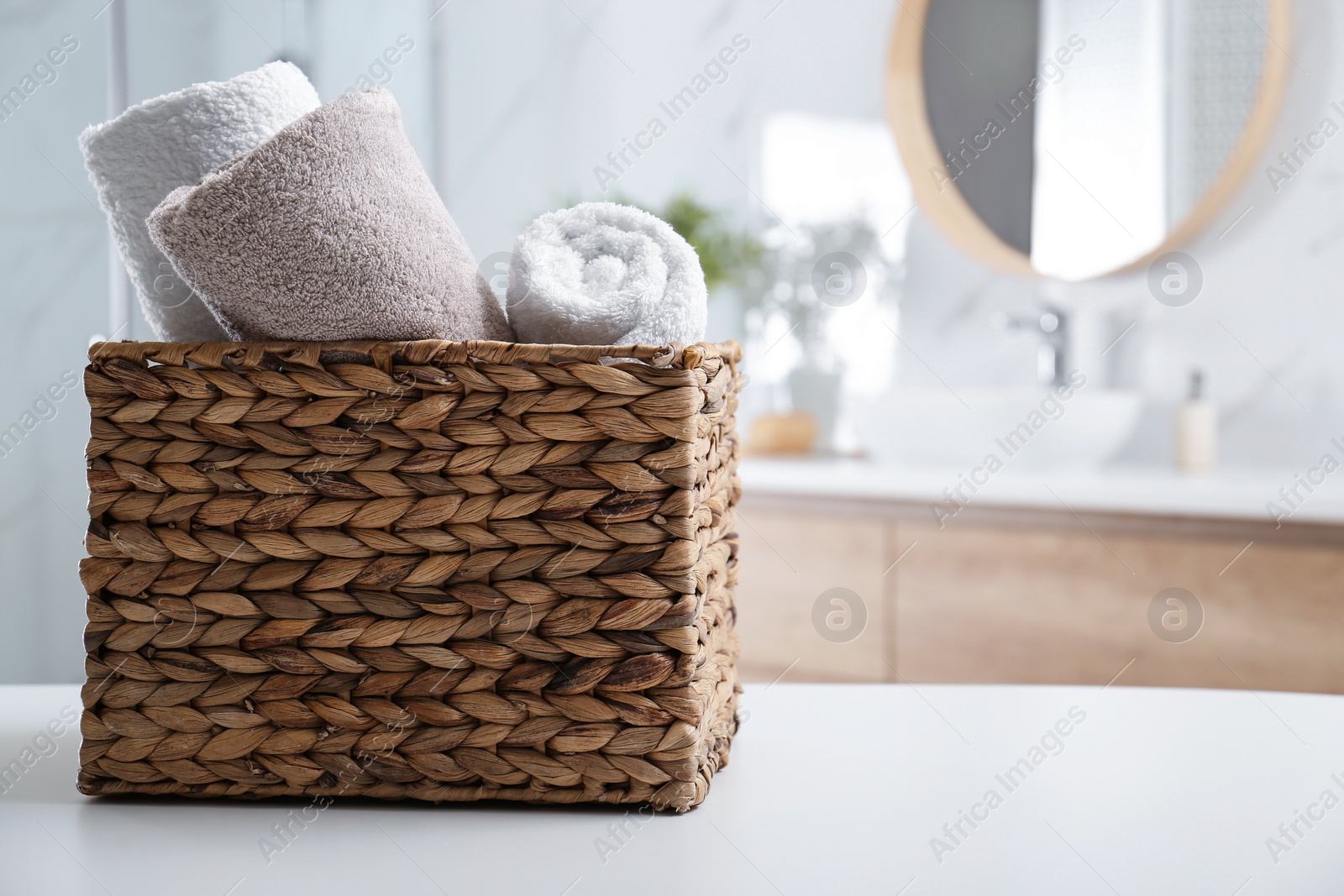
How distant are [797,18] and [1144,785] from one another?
1963mm

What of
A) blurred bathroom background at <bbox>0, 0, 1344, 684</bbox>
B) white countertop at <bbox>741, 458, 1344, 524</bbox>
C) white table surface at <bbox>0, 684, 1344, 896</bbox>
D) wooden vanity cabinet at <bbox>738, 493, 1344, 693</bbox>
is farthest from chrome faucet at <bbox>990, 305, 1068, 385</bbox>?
white table surface at <bbox>0, 684, 1344, 896</bbox>

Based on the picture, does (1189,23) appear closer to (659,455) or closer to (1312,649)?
(1312,649)

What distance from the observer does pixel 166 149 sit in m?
0.43

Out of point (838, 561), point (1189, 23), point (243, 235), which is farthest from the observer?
point (1189, 23)

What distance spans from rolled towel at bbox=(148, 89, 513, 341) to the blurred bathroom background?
0.69m

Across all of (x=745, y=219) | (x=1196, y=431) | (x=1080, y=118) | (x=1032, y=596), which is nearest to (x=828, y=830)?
(x=1032, y=596)

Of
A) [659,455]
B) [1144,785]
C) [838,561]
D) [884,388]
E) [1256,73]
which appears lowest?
[838,561]

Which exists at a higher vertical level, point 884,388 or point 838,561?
point 884,388

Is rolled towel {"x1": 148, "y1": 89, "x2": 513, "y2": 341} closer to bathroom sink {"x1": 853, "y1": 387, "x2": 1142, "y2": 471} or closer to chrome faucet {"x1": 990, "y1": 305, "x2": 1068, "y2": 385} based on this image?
bathroom sink {"x1": 853, "y1": 387, "x2": 1142, "y2": 471}

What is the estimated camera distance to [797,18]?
2.10m

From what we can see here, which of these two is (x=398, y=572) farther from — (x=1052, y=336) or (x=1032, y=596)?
(x=1052, y=336)

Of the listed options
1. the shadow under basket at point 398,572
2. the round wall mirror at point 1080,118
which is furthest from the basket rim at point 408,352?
the round wall mirror at point 1080,118

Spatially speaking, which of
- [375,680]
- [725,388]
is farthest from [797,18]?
[375,680]

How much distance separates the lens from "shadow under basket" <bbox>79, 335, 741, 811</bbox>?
396 millimetres
